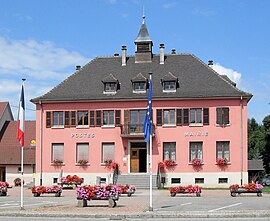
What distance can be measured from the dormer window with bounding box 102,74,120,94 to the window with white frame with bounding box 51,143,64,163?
6.03m

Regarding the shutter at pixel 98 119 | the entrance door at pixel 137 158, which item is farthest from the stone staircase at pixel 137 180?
the shutter at pixel 98 119

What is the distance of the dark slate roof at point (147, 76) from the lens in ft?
145

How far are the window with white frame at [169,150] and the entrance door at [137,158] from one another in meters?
1.72

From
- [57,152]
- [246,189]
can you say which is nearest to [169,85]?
[57,152]

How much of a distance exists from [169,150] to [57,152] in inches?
378

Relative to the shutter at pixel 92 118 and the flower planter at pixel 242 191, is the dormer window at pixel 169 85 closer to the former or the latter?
the shutter at pixel 92 118

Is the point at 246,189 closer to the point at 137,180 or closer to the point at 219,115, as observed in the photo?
the point at 219,115

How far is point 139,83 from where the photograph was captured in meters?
45.4

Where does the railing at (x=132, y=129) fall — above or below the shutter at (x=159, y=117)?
below

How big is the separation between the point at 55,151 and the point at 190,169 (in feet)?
38.1

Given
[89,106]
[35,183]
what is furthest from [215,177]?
[35,183]

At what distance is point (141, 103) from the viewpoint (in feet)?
147

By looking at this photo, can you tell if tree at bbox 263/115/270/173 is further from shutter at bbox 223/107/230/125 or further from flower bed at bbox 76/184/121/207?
flower bed at bbox 76/184/121/207

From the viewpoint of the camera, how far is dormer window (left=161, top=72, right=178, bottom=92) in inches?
1762
